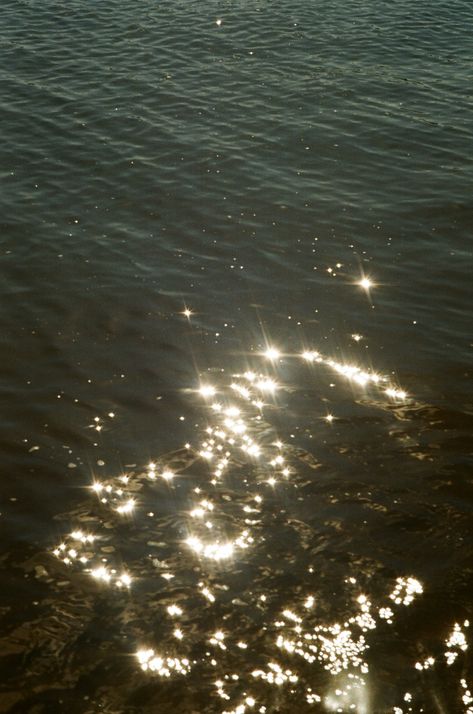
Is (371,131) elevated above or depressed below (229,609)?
above

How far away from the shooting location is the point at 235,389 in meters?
12.7

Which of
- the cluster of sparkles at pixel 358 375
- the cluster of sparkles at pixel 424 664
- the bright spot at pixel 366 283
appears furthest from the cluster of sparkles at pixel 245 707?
the bright spot at pixel 366 283

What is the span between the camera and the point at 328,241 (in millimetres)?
16656

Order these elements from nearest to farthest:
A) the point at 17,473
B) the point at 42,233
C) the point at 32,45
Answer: the point at 17,473 → the point at 42,233 → the point at 32,45

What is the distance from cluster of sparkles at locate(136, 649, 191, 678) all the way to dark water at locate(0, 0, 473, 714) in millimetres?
27

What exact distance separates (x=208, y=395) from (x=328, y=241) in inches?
234

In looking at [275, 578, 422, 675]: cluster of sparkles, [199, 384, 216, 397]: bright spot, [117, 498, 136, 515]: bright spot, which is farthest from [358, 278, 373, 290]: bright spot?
[275, 578, 422, 675]: cluster of sparkles

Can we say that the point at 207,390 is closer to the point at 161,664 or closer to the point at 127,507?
the point at 127,507

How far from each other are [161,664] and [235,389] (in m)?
5.29

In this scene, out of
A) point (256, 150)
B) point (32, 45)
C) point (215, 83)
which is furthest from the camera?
point (32, 45)

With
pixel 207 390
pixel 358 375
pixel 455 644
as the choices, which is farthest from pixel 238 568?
pixel 358 375

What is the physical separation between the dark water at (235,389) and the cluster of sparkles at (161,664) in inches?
1.1

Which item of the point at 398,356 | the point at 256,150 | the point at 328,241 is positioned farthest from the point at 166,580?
the point at 256,150

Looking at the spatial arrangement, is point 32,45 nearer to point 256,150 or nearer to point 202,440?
point 256,150
